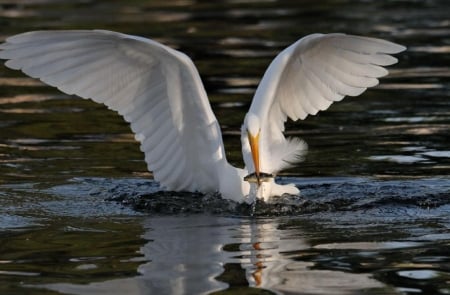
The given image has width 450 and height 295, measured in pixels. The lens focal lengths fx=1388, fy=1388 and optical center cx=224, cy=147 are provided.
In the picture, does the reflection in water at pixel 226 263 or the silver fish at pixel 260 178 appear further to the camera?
the silver fish at pixel 260 178

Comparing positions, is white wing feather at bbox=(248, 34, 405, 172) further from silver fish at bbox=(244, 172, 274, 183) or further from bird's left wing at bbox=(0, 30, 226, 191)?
bird's left wing at bbox=(0, 30, 226, 191)

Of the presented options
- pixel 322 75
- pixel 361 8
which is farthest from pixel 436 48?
pixel 322 75

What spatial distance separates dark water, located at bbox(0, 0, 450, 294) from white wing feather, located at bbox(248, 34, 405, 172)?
619 millimetres

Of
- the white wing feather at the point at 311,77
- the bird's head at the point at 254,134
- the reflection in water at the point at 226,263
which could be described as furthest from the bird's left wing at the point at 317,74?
the reflection in water at the point at 226,263

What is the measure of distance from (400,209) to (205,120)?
1.78 metres

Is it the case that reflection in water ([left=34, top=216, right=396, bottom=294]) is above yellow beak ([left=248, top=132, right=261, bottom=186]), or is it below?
below

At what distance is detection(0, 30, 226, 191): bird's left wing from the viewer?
1127 cm

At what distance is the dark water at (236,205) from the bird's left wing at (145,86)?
0.33 meters

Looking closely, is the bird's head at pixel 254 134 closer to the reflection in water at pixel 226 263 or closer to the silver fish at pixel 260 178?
the silver fish at pixel 260 178

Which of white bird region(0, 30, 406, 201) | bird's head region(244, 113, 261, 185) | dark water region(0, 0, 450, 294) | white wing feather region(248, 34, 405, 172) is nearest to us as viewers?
dark water region(0, 0, 450, 294)

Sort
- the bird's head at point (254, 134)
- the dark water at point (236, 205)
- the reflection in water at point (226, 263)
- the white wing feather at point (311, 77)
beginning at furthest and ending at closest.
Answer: the white wing feather at point (311, 77) < the bird's head at point (254, 134) < the dark water at point (236, 205) < the reflection in water at point (226, 263)

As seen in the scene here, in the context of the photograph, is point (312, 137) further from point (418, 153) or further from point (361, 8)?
point (361, 8)

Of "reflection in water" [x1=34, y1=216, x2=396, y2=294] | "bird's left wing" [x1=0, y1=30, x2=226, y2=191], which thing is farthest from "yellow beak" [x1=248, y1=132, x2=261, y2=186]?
"bird's left wing" [x1=0, y1=30, x2=226, y2=191]

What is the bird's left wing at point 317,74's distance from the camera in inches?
449
